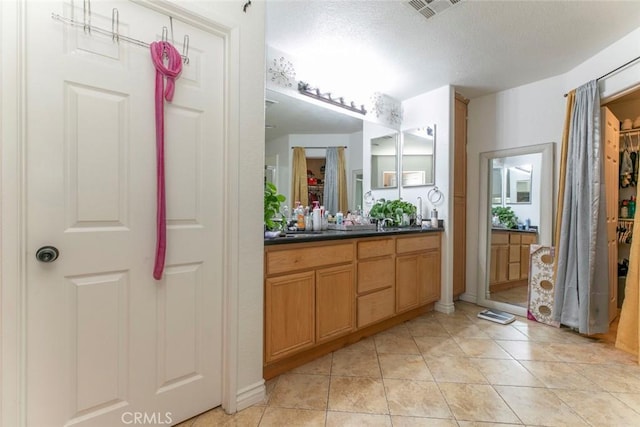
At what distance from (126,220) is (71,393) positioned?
0.70m

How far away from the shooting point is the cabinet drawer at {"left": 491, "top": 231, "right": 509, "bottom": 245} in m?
3.12

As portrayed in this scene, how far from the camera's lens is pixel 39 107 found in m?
1.07

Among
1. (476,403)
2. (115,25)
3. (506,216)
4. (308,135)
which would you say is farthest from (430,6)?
(476,403)

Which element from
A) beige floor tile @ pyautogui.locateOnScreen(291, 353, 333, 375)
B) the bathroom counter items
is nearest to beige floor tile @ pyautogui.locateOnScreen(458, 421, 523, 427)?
beige floor tile @ pyautogui.locateOnScreen(291, 353, 333, 375)

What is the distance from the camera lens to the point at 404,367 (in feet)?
6.31

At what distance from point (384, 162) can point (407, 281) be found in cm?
136

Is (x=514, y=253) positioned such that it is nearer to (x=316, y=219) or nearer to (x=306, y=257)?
(x=316, y=219)

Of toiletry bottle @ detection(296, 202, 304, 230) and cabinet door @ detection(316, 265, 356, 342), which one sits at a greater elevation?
toiletry bottle @ detection(296, 202, 304, 230)

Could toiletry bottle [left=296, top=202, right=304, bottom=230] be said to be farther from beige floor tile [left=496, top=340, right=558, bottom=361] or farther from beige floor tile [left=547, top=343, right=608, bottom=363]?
beige floor tile [left=547, top=343, right=608, bottom=363]

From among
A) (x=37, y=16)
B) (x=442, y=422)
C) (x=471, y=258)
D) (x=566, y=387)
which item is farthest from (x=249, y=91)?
(x=471, y=258)

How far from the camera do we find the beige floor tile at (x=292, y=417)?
1401 mm

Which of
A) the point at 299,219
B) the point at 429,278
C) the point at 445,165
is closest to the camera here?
the point at 299,219

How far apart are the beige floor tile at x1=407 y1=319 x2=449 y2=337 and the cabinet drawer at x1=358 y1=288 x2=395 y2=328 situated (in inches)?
11.3

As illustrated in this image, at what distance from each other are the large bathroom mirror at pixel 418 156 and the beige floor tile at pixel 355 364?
1.88 meters
